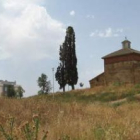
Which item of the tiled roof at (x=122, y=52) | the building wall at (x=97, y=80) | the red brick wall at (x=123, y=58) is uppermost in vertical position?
the tiled roof at (x=122, y=52)

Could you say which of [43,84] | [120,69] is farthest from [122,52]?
[43,84]

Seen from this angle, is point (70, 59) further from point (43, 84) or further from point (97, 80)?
point (43, 84)

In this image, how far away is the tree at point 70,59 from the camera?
41.9 m

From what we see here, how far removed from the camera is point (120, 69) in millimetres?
37594

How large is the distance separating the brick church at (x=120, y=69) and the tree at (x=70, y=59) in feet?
10.4

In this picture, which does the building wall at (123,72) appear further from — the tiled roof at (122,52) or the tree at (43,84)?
the tree at (43,84)

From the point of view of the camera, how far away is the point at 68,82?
→ 42625 millimetres

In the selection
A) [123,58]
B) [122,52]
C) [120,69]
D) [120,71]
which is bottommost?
[120,71]

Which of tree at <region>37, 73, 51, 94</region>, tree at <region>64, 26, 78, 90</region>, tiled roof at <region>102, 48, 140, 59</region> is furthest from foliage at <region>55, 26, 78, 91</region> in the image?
tree at <region>37, 73, 51, 94</region>

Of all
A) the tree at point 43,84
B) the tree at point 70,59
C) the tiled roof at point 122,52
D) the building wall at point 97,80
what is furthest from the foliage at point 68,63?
the tree at point 43,84

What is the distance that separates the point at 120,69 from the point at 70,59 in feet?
27.2

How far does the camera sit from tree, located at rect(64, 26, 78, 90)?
41.9 metres

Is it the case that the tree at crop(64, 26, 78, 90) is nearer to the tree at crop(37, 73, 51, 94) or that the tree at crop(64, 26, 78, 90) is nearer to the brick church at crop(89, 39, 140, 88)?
the brick church at crop(89, 39, 140, 88)

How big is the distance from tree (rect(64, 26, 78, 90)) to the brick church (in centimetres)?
318
